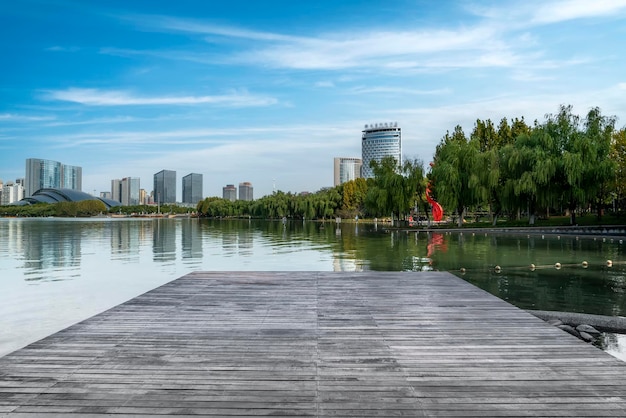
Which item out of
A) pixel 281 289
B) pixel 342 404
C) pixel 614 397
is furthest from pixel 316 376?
pixel 281 289

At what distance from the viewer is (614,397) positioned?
361 cm

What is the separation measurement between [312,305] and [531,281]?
8232mm

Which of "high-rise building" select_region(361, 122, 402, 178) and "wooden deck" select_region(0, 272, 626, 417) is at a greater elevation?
"high-rise building" select_region(361, 122, 402, 178)

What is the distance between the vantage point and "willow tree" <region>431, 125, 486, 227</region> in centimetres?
3866

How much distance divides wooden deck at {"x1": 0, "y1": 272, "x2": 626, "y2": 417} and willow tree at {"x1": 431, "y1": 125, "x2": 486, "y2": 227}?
33.1m

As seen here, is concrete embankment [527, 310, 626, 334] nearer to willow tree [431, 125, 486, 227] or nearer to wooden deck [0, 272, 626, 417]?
wooden deck [0, 272, 626, 417]

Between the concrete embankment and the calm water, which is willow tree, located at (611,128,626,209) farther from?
the concrete embankment

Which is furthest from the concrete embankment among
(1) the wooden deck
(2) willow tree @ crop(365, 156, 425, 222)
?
(2) willow tree @ crop(365, 156, 425, 222)

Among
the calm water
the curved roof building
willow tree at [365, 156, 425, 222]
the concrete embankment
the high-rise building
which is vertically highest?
the high-rise building

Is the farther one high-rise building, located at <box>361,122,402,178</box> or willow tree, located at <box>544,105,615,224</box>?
high-rise building, located at <box>361,122,402,178</box>

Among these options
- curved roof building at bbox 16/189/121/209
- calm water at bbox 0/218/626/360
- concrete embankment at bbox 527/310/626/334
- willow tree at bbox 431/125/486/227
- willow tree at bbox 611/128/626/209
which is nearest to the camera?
concrete embankment at bbox 527/310/626/334

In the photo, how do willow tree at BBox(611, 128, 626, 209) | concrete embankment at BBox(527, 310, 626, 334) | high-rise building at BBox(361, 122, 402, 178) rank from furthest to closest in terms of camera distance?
high-rise building at BBox(361, 122, 402, 178)
willow tree at BBox(611, 128, 626, 209)
concrete embankment at BBox(527, 310, 626, 334)

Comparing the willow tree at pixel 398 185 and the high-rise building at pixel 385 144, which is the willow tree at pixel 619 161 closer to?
the willow tree at pixel 398 185

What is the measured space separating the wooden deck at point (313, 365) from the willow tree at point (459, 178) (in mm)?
33085
